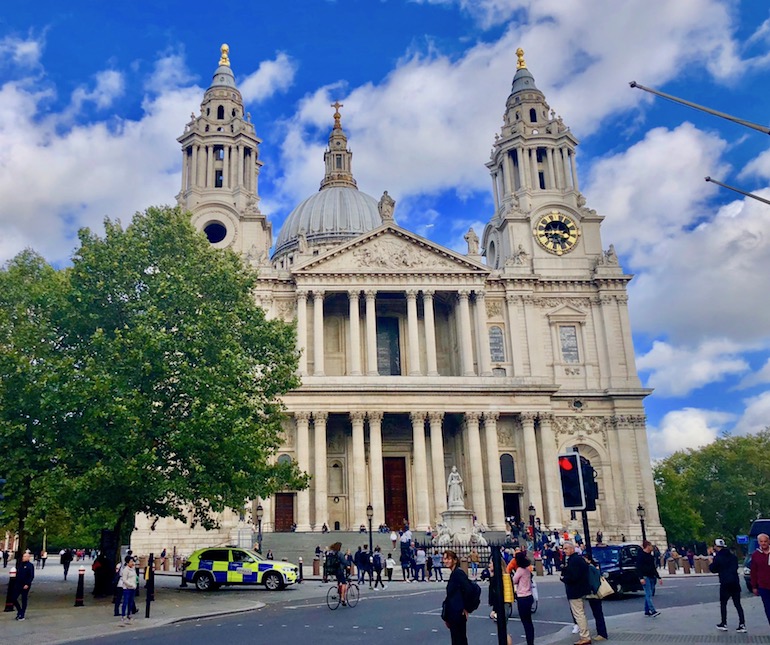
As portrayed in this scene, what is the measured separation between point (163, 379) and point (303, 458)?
22.1 metres

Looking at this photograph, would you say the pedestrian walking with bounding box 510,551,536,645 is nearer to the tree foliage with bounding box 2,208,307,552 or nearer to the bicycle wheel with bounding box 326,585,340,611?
the bicycle wheel with bounding box 326,585,340,611

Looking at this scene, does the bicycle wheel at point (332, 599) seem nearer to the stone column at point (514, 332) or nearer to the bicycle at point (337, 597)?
the bicycle at point (337, 597)

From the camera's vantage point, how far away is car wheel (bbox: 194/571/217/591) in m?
27.9

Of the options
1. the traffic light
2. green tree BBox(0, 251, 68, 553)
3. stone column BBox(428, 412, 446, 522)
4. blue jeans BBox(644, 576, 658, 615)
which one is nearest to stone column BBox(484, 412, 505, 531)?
stone column BBox(428, 412, 446, 522)

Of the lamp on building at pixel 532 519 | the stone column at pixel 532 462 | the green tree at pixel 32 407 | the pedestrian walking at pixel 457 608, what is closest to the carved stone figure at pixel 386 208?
the stone column at pixel 532 462

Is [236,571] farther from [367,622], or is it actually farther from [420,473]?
[420,473]

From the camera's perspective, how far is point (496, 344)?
177 feet

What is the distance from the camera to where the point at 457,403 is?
1943 inches

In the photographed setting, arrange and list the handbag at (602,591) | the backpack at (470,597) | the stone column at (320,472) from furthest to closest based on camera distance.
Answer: the stone column at (320,472), the handbag at (602,591), the backpack at (470,597)

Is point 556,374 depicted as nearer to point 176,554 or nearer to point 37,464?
point 176,554

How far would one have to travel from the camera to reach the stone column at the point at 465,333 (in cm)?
5122

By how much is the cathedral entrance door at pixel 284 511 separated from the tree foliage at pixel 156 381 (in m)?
19.6

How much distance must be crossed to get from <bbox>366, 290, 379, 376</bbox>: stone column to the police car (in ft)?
74.7

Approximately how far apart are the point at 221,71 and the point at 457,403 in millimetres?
36216
